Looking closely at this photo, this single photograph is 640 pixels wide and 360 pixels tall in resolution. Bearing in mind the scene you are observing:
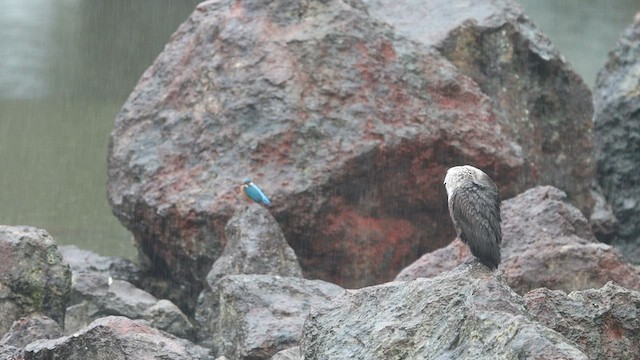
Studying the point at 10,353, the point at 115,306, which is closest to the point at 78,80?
the point at 115,306

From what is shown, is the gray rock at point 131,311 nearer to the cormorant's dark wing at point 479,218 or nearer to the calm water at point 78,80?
the cormorant's dark wing at point 479,218

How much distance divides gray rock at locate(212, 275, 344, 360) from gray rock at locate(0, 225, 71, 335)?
0.75 m

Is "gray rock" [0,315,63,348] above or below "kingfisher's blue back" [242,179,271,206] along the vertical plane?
below

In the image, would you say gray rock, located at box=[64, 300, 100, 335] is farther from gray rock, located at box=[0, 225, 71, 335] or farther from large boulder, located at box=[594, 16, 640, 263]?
large boulder, located at box=[594, 16, 640, 263]

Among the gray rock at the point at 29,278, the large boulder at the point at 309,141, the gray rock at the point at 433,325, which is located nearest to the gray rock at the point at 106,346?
the gray rock at the point at 433,325

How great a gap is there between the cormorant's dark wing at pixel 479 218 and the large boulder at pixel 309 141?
1730 mm

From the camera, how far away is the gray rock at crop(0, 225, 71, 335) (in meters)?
6.25

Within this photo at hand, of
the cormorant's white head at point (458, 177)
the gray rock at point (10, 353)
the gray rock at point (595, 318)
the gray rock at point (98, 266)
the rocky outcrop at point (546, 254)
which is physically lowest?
the gray rock at point (98, 266)

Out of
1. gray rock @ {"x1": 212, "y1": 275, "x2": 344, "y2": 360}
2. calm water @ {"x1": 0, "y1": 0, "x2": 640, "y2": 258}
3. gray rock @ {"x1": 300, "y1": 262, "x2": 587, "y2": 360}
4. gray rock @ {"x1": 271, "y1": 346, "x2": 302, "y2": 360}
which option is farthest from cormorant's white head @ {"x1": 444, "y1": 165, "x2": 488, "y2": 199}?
calm water @ {"x1": 0, "y1": 0, "x2": 640, "y2": 258}

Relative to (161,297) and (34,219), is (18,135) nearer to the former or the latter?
(34,219)

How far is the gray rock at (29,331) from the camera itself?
5559 millimetres

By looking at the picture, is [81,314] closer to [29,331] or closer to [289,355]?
[29,331]

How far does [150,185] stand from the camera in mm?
8133

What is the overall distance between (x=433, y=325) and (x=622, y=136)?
5217 mm
